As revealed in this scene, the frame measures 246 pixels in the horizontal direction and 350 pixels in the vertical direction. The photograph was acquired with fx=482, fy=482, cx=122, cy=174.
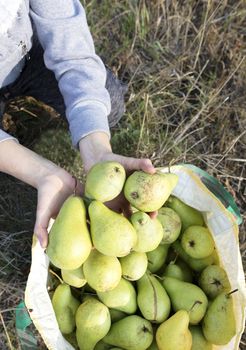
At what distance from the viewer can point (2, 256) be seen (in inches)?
68.2

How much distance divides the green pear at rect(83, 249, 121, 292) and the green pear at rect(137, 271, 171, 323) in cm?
14

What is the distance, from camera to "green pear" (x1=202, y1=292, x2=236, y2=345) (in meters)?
1.31

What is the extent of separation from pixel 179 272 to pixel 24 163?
1.83 feet

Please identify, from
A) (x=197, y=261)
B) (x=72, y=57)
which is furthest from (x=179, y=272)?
(x=72, y=57)


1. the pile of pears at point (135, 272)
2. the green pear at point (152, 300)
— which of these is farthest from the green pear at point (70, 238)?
the green pear at point (152, 300)

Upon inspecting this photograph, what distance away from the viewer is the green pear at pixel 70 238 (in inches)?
44.1

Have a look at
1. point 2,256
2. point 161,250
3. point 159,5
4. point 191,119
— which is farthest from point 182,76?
point 2,256

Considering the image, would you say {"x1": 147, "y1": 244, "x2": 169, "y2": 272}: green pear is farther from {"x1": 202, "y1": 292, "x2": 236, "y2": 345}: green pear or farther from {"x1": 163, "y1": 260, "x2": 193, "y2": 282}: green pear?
{"x1": 202, "y1": 292, "x2": 236, "y2": 345}: green pear

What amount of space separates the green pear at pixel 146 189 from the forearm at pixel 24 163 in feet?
0.78

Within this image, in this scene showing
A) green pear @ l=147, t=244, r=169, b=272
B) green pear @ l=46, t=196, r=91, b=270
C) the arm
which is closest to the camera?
green pear @ l=46, t=196, r=91, b=270

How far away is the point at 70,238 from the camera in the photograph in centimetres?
112

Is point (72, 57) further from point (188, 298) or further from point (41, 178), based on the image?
point (188, 298)

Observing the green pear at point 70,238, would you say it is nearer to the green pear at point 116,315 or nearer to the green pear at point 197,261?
the green pear at point 116,315

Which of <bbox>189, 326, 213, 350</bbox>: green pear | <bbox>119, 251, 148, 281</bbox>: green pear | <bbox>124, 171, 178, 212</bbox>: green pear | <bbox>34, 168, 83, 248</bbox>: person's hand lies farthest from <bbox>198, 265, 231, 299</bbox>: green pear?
<bbox>34, 168, 83, 248</bbox>: person's hand
